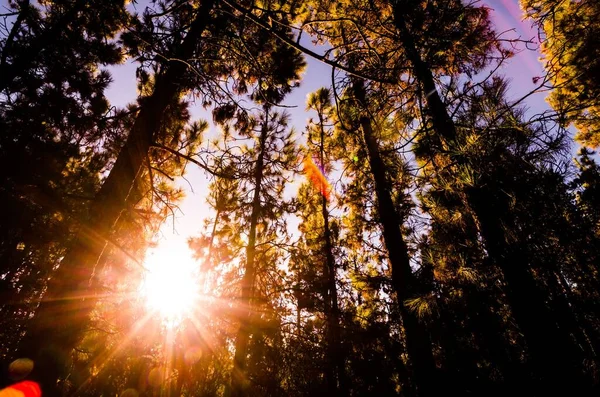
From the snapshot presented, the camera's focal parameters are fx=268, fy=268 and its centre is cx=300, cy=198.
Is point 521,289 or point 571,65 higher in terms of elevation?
point 571,65

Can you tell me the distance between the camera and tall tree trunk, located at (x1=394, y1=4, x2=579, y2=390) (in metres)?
2.53

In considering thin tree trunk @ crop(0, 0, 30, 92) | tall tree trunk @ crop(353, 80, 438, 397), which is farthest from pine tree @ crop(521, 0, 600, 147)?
thin tree trunk @ crop(0, 0, 30, 92)

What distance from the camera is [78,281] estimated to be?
2355 millimetres

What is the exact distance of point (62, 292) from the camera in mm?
2232

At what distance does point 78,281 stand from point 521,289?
169 inches

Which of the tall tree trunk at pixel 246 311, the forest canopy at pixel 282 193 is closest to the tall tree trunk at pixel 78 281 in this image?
the forest canopy at pixel 282 193

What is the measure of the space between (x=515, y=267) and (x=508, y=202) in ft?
2.34

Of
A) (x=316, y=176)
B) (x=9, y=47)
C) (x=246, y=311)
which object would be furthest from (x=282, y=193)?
(x=9, y=47)

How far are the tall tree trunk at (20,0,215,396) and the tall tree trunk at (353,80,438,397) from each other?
2.77 metres

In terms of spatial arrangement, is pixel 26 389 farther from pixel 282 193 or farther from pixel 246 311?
pixel 282 193

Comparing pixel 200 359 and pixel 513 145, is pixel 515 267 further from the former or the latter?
pixel 200 359

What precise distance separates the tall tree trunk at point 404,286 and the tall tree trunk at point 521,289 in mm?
1104

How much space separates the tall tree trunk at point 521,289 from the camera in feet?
8.31

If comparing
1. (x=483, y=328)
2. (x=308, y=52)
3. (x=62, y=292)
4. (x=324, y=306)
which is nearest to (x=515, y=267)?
(x=308, y=52)
